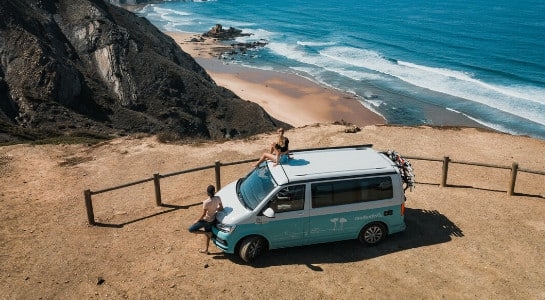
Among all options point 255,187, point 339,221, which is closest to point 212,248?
point 255,187

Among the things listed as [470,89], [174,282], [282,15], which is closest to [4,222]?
A: [174,282]

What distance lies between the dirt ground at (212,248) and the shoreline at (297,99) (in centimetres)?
1770

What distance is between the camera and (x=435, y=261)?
1228cm

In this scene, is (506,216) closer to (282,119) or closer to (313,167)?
(313,167)

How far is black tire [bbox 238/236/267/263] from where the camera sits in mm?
11766

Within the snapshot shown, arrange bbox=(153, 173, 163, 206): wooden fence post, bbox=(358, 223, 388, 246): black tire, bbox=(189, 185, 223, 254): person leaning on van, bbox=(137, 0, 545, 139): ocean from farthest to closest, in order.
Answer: bbox=(137, 0, 545, 139): ocean < bbox=(153, 173, 163, 206): wooden fence post < bbox=(358, 223, 388, 246): black tire < bbox=(189, 185, 223, 254): person leaning on van

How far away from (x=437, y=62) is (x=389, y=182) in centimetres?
5103

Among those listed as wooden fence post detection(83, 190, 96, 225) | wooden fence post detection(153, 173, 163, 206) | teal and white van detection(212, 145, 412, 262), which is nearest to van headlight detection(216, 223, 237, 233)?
teal and white van detection(212, 145, 412, 262)

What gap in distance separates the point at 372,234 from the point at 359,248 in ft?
1.70

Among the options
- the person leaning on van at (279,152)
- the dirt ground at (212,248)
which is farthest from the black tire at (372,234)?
the person leaning on van at (279,152)

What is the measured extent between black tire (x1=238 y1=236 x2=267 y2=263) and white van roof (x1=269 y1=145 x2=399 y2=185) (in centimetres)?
155

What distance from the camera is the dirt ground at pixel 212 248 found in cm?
1131

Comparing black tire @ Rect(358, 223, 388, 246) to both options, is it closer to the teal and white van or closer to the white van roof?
the teal and white van

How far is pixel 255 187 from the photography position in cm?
1233
